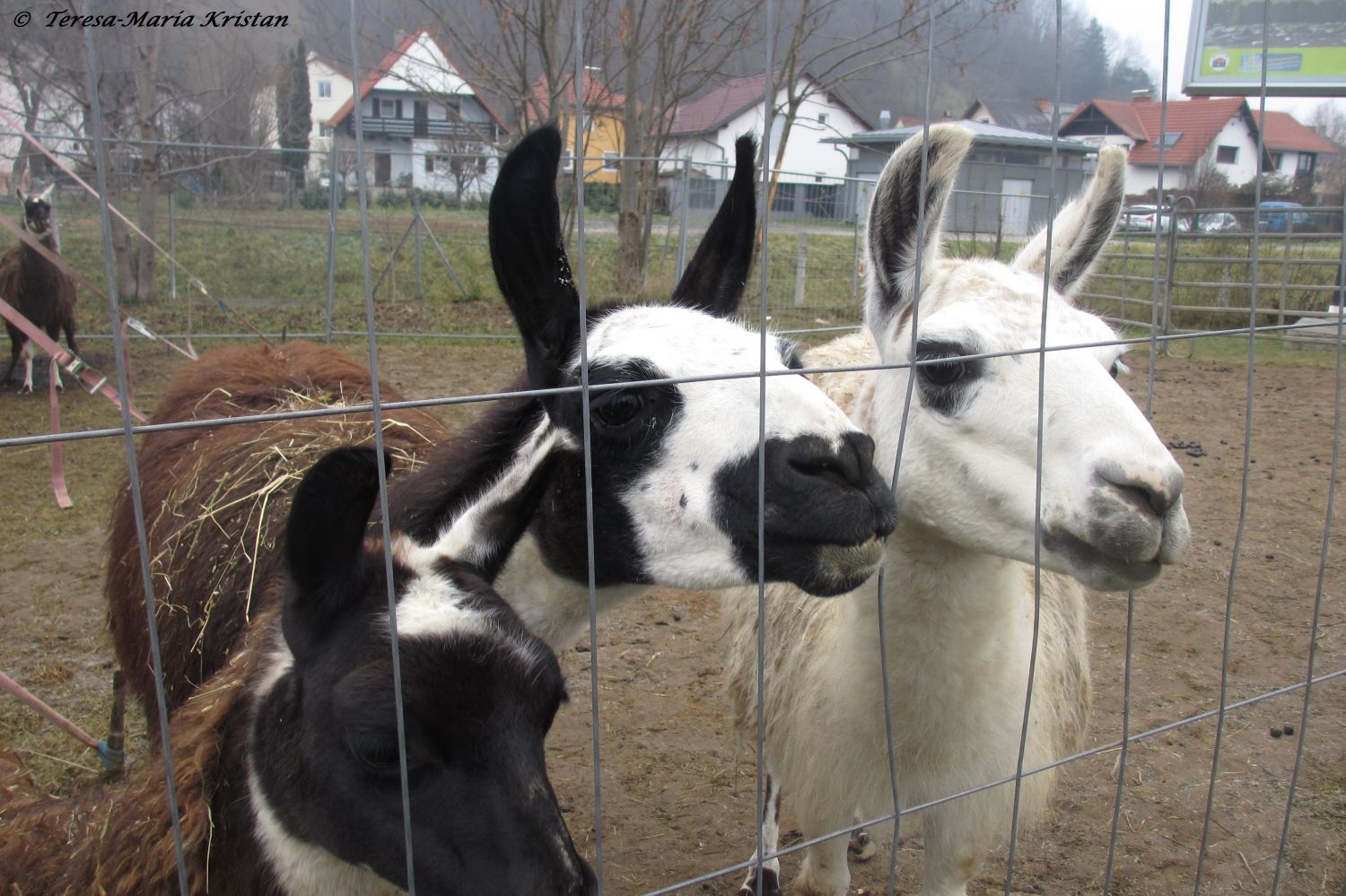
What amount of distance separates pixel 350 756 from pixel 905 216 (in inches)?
63.3

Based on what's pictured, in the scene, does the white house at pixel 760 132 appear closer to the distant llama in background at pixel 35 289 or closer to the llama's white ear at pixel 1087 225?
the distant llama in background at pixel 35 289

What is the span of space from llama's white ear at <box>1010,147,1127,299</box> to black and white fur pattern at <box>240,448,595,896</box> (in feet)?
5.25

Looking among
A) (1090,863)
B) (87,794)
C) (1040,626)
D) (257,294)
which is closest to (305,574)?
(87,794)

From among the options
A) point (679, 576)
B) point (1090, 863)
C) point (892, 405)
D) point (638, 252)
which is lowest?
point (1090, 863)

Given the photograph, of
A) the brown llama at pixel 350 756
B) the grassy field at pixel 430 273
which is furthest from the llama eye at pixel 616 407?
the grassy field at pixel 430 273

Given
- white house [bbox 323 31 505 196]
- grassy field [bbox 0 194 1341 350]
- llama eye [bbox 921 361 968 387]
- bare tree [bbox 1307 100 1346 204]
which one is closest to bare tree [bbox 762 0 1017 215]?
grassy field [bbox 0 194 1341 350]

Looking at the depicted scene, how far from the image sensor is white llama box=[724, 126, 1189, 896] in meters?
1.86

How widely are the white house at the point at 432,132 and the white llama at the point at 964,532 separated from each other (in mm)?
8716

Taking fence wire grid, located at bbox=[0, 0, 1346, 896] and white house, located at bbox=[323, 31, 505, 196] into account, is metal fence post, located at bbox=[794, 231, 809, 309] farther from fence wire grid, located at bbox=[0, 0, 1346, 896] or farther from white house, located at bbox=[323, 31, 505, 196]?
white house, located at bbox=[323, 31, 505, 196]

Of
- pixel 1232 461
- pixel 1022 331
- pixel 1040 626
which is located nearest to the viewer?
pixel 1022 331

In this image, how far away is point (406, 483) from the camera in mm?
2365

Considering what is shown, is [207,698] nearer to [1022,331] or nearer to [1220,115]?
[1022,331]

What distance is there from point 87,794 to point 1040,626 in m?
2.37

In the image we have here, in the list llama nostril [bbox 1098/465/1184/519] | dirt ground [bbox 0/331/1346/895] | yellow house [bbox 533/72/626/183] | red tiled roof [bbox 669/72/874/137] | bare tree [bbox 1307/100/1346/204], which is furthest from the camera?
red tiled roof [bbox 669/72/874/137]
